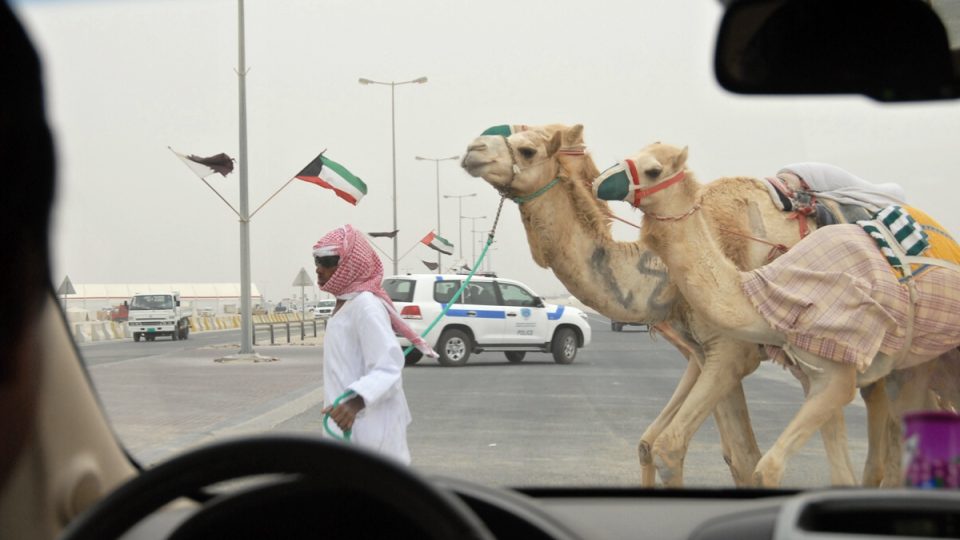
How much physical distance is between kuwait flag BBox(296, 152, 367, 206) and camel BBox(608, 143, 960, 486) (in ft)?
12.4

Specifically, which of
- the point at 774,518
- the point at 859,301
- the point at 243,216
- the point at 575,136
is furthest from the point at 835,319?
the point at 243,216

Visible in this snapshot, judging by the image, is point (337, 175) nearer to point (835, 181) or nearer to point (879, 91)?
point (835, 181)

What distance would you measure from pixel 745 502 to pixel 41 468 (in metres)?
1.66

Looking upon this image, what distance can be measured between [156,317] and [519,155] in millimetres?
37741

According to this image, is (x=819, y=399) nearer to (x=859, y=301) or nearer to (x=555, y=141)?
(x=859, y=301)

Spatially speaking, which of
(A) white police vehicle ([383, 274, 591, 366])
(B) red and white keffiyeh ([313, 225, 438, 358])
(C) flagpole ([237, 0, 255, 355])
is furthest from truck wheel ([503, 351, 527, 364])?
(B) red and white keffiyeh ([313, 225, 438, 358])

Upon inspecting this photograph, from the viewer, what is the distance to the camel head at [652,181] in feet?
27.8

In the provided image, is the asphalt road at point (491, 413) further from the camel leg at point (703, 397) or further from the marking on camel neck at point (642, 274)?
the marking on camel neck at point (642, 274)

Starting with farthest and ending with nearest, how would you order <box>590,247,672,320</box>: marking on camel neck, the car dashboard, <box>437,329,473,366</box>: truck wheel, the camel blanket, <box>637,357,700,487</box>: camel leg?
<box>437,329,473,366</box>: truck wheel
<box>590,247,672,320</box>: marking on camel neck
<box>637,357,700,487</box>: camel leg
the camel blanket
the car dashboard

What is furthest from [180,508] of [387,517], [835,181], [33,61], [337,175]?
[337,175]

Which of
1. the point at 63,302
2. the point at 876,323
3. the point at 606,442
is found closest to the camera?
the point at 63,302

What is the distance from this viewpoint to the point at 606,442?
486 inches

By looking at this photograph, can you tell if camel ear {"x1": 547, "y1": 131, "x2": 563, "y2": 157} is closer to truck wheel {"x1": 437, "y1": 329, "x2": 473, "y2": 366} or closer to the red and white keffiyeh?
the red and white keffiyeh

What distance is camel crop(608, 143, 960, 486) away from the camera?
24.1 feet
